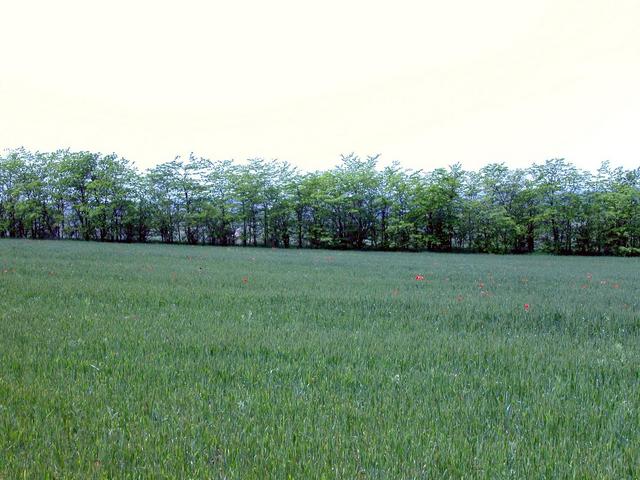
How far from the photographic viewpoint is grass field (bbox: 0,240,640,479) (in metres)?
2.60

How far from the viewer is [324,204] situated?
1994 inches

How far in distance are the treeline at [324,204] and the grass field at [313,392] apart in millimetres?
41253

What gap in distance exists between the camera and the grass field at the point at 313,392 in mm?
2600

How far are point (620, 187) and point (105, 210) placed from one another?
64318 mm

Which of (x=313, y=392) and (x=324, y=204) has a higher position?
(x=324, y=204)

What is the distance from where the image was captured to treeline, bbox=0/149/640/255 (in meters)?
45.4

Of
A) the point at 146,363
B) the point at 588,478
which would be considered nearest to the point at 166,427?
the point at 146,363

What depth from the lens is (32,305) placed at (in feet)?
24.0

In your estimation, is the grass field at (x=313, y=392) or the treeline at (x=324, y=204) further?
the treeline at (x=324, y=204)

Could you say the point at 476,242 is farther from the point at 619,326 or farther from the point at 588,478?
the point at 588,478

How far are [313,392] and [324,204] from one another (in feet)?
155

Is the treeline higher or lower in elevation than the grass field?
higher

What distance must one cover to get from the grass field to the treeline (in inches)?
1624

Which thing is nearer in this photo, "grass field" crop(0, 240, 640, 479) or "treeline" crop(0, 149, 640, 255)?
"grass field" crop(0, 240, 640, 479)
